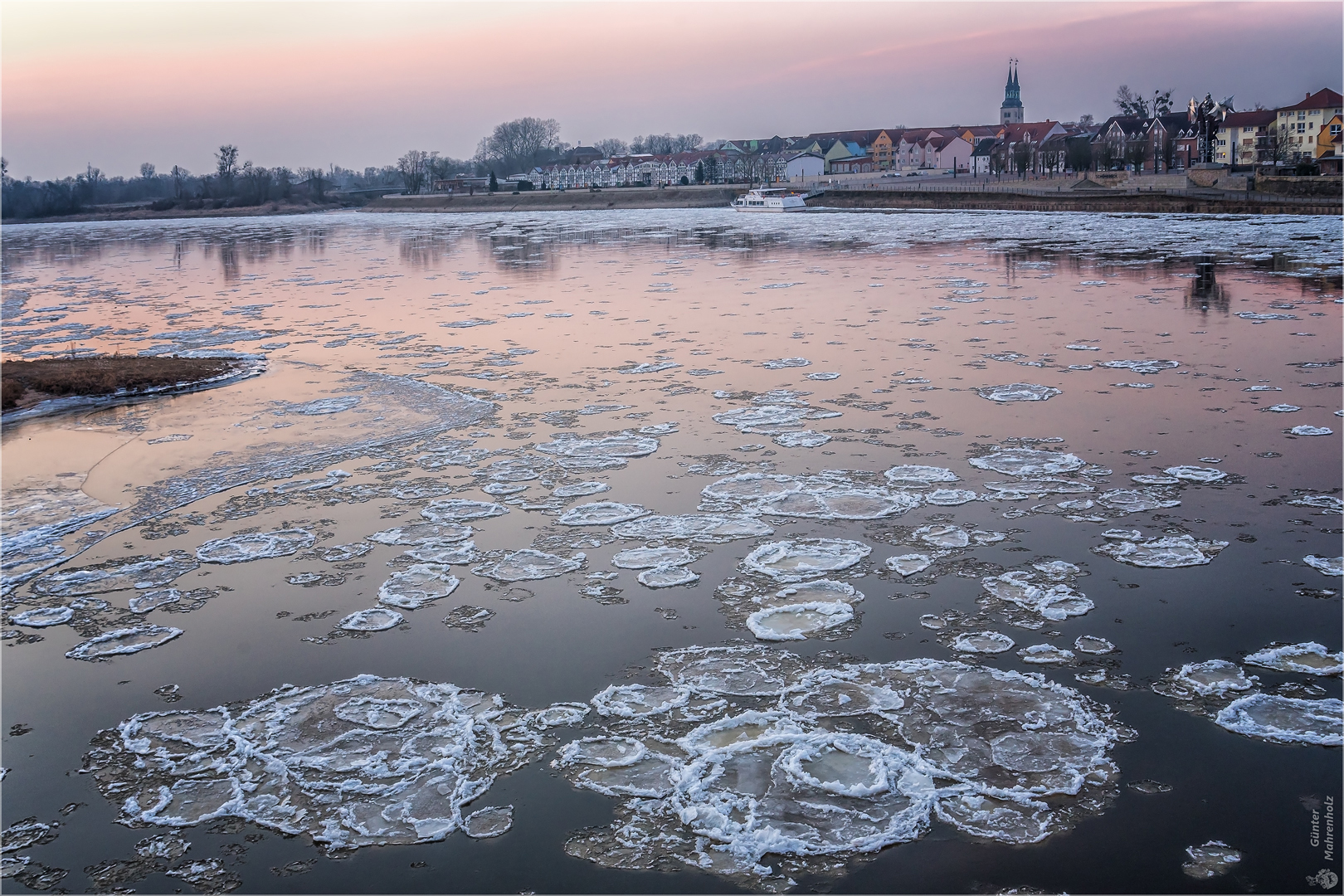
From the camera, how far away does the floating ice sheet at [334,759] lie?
3.91m

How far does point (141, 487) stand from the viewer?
8188 millimetres

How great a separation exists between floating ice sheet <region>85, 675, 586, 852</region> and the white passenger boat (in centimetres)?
6090

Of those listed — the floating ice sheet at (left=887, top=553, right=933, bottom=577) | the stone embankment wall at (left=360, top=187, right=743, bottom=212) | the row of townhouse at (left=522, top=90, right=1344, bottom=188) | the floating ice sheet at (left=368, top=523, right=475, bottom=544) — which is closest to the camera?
the floating ice sheet at (left=887, top=553, right=933, bottom=577)

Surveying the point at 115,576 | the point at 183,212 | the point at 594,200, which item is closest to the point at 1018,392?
the point at 115,576

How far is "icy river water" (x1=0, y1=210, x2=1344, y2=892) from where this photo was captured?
12.2 feet

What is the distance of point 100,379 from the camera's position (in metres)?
12.2

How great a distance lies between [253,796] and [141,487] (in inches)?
199

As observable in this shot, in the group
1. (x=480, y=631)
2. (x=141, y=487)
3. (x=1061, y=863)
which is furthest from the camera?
(x=141, y=487)

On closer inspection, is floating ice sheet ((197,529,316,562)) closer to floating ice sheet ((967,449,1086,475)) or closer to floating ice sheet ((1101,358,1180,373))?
floating ice sheet ((967,449,1086,475))

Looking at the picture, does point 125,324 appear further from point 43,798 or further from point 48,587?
point 43,798

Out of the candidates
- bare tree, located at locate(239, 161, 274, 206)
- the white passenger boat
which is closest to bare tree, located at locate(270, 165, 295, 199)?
bare tree, located at locate(239, 161, 274, 206)

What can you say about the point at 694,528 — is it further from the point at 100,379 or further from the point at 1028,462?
the point at 100,379

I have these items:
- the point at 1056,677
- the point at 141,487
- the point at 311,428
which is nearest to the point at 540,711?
Result: the point at 1056,677

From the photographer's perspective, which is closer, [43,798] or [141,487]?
[43,798]
